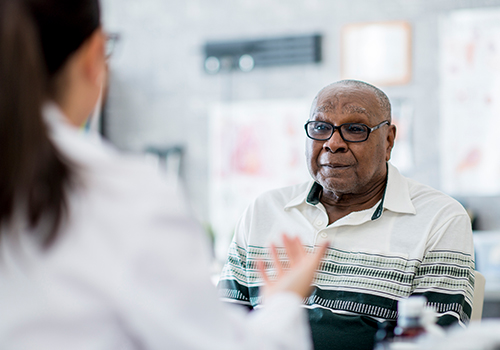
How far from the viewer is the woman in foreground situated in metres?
0.60

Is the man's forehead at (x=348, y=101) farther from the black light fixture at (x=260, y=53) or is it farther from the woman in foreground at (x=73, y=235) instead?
the black light fixture at (x=260, y=53)

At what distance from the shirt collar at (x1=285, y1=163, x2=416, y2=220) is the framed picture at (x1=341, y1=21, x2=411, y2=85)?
1.90 m

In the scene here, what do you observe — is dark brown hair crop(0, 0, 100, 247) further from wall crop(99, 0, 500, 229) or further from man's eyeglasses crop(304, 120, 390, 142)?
wall crop(99, 0, 500, 229)

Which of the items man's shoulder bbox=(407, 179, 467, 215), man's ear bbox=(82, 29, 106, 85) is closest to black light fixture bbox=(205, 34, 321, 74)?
man's shoulder bbox=(407, 179, 467, 215)

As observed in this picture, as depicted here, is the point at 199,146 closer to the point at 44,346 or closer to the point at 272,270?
the point at 272,270

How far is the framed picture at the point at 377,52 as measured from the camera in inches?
131

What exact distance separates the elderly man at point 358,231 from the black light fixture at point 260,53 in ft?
6.41

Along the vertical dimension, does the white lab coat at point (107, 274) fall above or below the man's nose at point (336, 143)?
above

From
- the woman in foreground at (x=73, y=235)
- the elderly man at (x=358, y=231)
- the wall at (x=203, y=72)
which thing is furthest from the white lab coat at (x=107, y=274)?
the wall at (x=203, y=72)

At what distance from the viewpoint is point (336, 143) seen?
5.03 ft

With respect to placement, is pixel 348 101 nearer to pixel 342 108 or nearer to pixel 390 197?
pixel 342 108

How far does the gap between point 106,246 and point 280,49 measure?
3109mm

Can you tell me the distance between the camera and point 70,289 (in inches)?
23.9

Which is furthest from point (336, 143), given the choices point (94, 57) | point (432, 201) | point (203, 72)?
point (203, 72)
